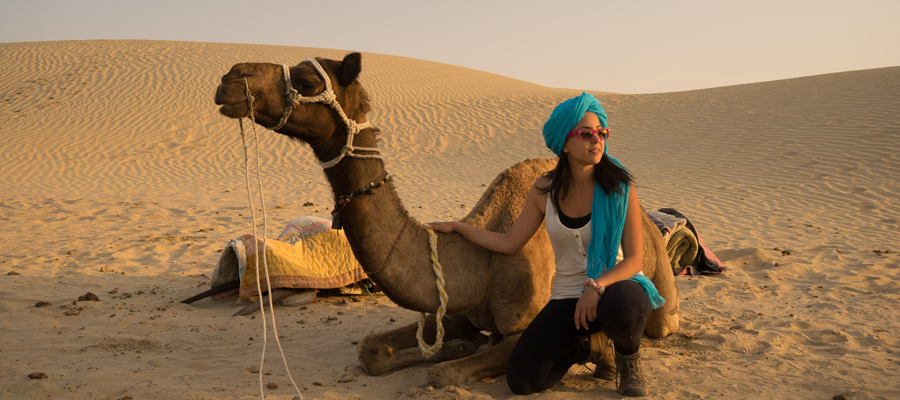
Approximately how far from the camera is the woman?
3.19m

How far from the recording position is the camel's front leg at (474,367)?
11.4 ft

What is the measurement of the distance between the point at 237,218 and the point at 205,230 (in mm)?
1260

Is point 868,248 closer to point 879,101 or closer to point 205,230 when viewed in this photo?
point 205,230

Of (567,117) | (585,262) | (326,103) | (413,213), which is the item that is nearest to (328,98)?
(326,103)

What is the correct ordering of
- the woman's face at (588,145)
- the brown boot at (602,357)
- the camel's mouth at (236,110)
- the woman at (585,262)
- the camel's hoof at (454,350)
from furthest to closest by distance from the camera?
the camel's hoof at (454,350)
the brown boot at (602,357)
the woman's face at (588,145)
the woman at (585,262)
the camel's mouth at (236,110)

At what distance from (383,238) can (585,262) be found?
44.3 inches

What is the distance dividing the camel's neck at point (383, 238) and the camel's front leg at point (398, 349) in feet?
2.01

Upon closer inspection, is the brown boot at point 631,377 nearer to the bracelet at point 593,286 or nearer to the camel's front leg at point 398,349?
the bracelet at point 593,286

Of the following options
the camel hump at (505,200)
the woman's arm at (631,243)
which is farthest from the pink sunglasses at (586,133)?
the camel hump at (505,200)

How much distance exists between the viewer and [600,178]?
131 inches

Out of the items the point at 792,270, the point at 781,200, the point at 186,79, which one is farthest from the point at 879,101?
the point at 186,79

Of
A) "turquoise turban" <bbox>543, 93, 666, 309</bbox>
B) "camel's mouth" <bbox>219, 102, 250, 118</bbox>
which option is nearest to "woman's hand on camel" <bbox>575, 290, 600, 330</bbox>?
"turquoise turban" <bbox>543, 93, 666, 309</bbox>

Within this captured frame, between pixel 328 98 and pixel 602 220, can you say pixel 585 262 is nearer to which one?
pixel 602 220

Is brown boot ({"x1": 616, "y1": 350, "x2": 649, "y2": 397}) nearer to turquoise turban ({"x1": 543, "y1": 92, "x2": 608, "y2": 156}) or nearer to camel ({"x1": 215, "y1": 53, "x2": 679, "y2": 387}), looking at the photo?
camel ({"x1": 215, "y1": 53, "x2": 679, "y2": 387})
